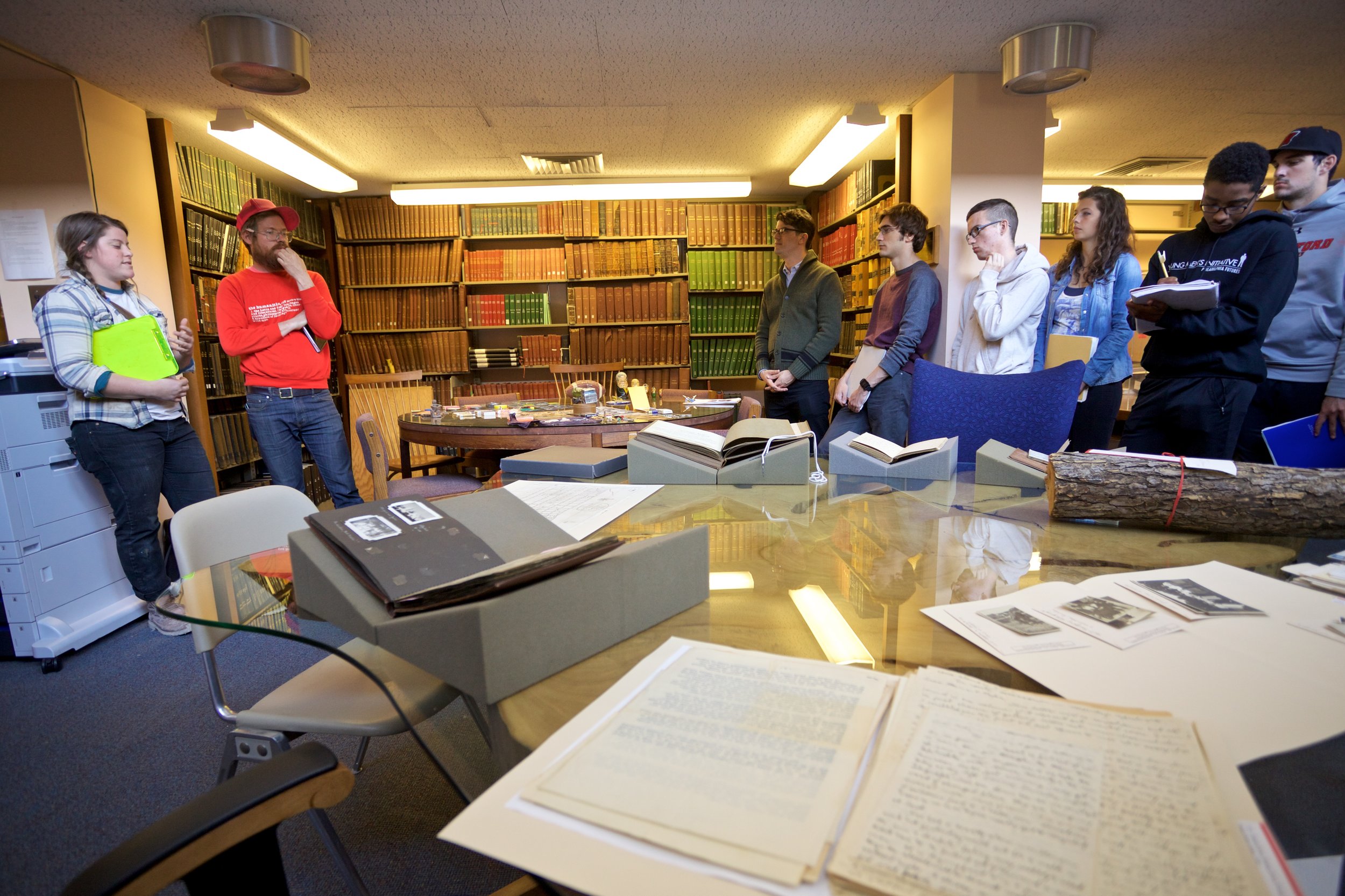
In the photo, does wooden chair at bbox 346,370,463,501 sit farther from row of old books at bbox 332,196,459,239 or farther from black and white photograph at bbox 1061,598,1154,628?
black and white photograph at bbox 1061,598,1154,628

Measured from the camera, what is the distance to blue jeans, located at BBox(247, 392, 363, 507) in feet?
9.55

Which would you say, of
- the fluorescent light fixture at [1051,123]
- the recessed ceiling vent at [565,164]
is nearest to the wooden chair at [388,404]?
the recessed ceiling vent at [565,164]

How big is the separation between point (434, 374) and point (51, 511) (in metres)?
3.72

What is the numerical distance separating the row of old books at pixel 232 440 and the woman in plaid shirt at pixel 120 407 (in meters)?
2.02

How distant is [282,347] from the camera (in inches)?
114

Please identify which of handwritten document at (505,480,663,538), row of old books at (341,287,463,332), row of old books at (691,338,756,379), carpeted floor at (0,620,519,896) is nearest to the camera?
handwritten document at (505,480,663,538)

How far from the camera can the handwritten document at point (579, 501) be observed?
111cm

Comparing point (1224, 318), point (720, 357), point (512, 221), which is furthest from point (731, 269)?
point (1224, 318)

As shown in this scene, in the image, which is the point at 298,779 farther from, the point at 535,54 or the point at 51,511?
the point at 535,54

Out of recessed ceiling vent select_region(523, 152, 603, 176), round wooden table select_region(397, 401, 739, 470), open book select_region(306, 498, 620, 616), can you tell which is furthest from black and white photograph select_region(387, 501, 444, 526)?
recessed ceiling vent select_region(523, 152, 603, 176)

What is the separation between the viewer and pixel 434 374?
597cm

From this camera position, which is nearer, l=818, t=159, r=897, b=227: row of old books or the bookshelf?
the bookshelf

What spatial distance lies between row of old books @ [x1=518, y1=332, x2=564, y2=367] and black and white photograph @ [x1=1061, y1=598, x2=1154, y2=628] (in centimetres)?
552

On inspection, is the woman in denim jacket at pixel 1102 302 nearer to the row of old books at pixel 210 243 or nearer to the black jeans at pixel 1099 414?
the black jeans at pixel 1099 414
